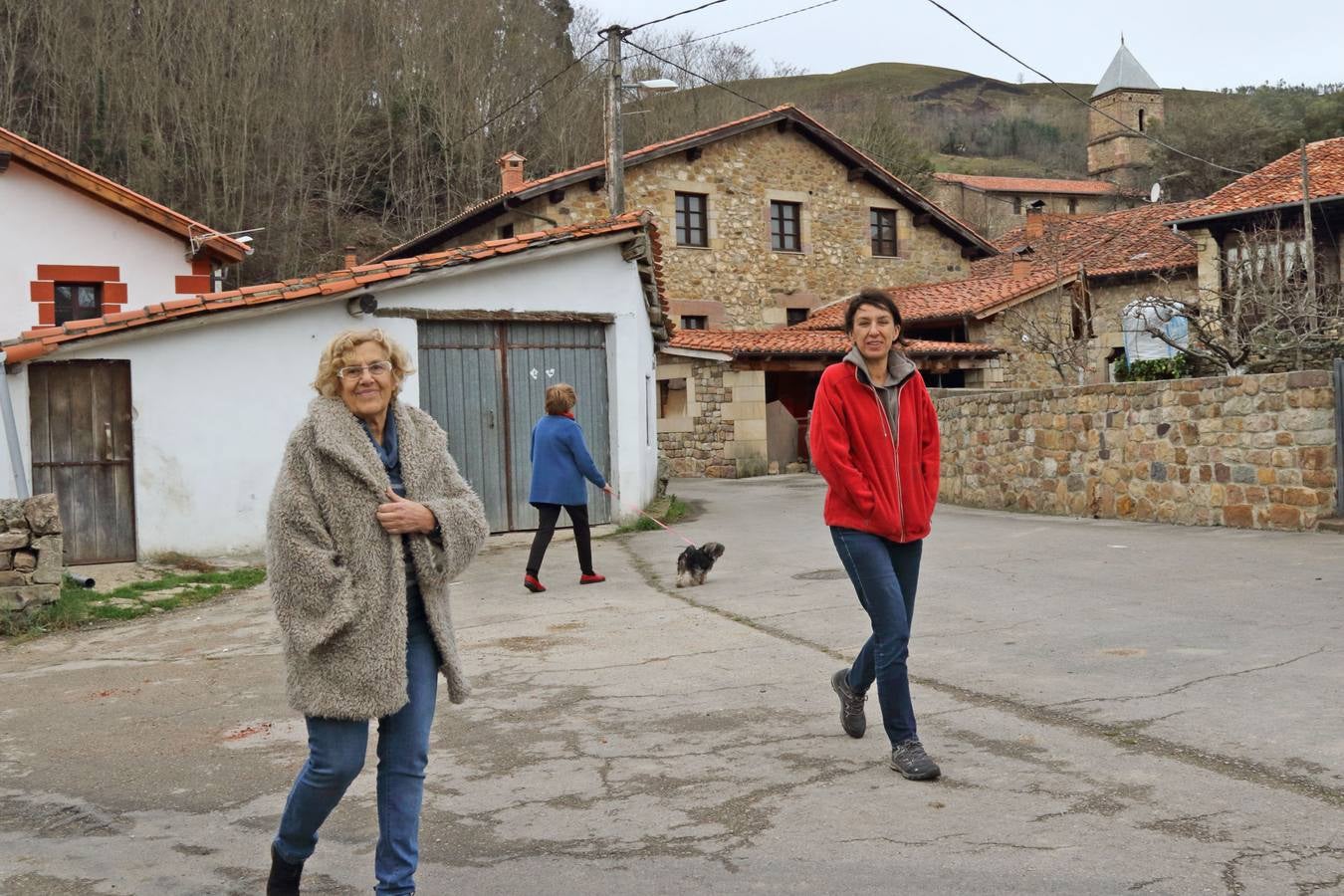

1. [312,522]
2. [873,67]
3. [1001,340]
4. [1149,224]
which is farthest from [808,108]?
[312,522]

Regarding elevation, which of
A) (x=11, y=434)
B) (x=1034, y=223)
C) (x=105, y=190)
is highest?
(x=1034, y=223)

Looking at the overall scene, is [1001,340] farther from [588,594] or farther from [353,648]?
[353,648]

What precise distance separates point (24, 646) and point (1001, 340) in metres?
21.7

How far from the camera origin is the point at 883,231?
Result: 29.8m

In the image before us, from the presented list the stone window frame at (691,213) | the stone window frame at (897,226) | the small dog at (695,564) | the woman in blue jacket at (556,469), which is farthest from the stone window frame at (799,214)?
the small dog at (695,564)

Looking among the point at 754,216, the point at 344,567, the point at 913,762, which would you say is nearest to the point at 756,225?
the point at 754,216

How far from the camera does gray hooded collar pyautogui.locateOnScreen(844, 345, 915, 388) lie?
4469 millimetres

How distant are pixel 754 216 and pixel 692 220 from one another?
4.88 ft

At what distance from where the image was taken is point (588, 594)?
9.15 m

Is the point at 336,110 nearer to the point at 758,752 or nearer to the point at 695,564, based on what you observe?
the point at 695,564

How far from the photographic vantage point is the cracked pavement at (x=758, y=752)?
3.52 metres

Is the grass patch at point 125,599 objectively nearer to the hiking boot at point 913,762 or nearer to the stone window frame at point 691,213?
the hiking boot at point 913,762

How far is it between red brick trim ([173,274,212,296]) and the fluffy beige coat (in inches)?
598

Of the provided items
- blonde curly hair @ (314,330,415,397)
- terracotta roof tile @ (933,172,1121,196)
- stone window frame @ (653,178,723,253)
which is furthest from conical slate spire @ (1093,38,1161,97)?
blonde curly hair @ (314,330,415,397)
